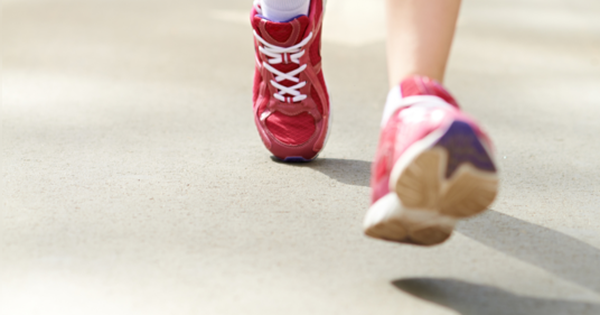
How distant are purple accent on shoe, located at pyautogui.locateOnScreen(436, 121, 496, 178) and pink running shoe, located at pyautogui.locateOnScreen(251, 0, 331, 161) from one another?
67 cm

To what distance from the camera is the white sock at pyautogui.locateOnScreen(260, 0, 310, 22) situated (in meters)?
1.32

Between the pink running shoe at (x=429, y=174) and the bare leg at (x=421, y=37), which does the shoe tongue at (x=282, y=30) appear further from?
the pink running shoe at (x=429, y=174)

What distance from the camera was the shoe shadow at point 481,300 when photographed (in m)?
0.77

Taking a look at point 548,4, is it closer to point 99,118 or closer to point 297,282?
point 99,118

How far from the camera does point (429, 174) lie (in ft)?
2.33

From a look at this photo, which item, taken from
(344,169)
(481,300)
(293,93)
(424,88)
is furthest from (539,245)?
(293,93)

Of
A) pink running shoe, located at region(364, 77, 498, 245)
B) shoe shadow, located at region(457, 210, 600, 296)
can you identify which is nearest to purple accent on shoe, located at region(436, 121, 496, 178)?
pink running shoe, located at region(364, 77, 498, 245)

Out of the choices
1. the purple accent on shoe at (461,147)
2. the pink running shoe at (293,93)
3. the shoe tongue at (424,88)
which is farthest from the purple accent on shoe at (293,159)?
the purple accent on shoe at (461,147)

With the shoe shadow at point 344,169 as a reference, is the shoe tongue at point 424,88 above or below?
above

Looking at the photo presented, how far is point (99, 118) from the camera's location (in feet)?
5.62

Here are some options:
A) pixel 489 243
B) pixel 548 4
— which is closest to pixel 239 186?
pixel 489 243

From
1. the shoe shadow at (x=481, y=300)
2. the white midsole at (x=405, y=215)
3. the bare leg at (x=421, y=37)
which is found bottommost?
the shoe shadow at (x=481, y=300)

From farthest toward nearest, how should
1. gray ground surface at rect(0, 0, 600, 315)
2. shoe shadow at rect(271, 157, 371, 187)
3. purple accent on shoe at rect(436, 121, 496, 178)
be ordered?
shoe shadow at rect(271, 157, 371, 187)
gray ground surface at rect(0, 0, 600, 315)
purple accent on shoe at rect(436, 121, 496, 178)

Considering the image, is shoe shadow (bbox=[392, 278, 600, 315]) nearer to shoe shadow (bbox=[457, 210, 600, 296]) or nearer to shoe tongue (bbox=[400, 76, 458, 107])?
shoe shadow (bbox=[457, 210, 600, 296])
